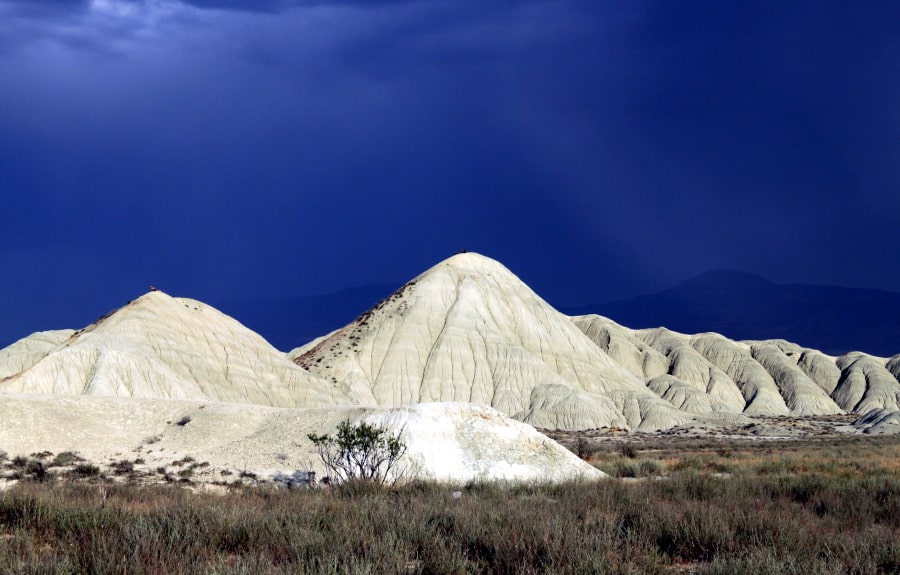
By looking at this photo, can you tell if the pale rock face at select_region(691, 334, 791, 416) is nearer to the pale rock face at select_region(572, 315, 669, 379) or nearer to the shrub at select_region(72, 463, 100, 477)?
the pale rock face at select_region(572, 315, 669, 379)

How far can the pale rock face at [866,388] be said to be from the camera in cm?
10450

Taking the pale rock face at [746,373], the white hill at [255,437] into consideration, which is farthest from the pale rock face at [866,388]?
the white hill at [255,437]

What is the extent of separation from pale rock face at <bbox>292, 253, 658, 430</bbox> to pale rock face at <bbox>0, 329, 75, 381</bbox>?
28.6 meters

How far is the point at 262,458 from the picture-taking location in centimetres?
3069

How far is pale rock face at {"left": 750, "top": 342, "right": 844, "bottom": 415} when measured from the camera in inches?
4053

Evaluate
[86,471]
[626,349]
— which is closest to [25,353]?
[86,471]

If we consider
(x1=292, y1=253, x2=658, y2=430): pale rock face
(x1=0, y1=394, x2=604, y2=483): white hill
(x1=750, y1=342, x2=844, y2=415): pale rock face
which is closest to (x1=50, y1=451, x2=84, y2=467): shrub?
(x1=0, y1=394, x2=604, y2=483): white hill


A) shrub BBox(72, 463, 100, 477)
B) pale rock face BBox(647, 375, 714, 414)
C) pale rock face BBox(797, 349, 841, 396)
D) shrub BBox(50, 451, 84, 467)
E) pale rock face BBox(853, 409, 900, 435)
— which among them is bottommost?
shrub BBox(72, 463, 100, 477)

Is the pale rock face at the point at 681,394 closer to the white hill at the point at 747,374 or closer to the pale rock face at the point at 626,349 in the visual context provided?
the white hill at the point at 747,374

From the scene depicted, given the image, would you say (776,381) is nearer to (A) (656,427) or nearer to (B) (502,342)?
(A) (656,427)

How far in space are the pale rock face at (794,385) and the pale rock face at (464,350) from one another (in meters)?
27.5

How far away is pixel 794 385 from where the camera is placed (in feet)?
354

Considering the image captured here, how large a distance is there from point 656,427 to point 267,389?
1562 inches

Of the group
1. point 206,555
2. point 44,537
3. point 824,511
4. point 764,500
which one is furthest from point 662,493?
point 44,537
